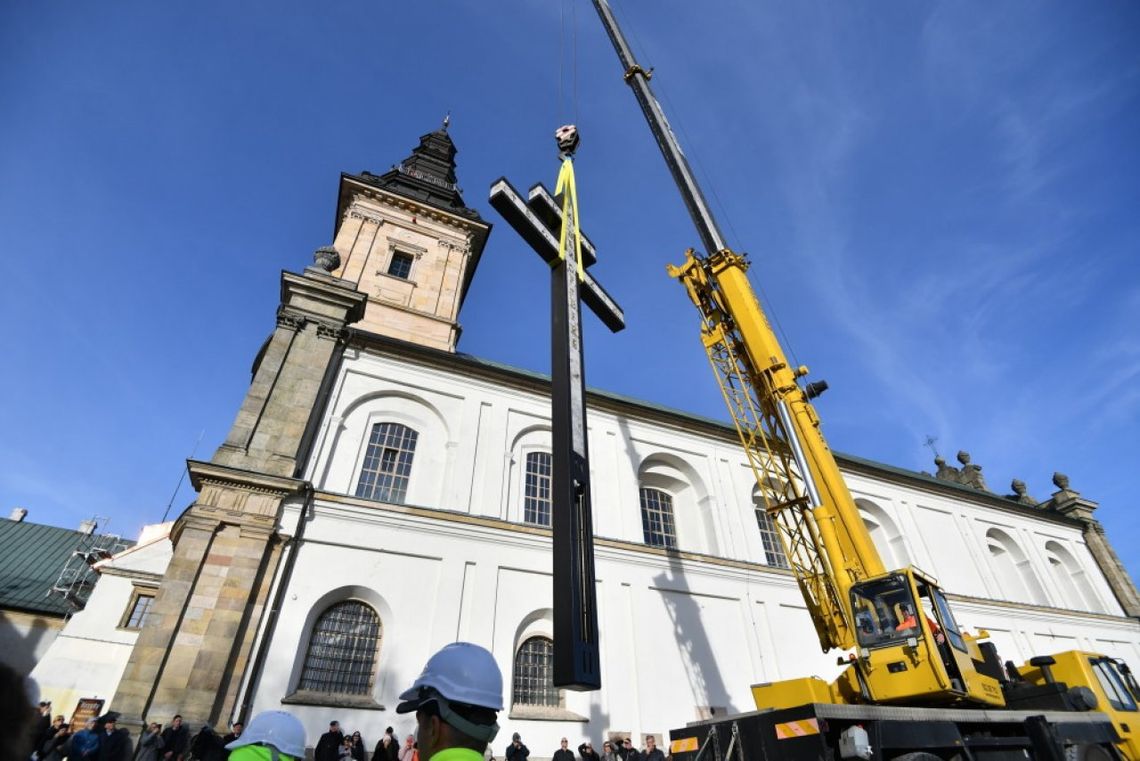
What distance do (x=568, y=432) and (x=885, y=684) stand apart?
6231mm

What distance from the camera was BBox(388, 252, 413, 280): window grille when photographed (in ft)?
81.6

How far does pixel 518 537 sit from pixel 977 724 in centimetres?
968

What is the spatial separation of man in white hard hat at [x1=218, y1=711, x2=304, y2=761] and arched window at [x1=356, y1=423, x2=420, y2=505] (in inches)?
429

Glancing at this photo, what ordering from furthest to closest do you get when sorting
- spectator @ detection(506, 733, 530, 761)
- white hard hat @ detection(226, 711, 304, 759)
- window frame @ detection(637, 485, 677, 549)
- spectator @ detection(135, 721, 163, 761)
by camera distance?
1. window frame @ detection(637, 485, 677, 549)
2. spectator @ detection(506, 733, 530, 761)
3. spectator @ detection(135, 721, 163, 761)
4. white hard hat @ detection(226, 711, 304, 759)

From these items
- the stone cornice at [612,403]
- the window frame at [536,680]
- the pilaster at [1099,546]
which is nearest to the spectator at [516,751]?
the window frame at [536,680]

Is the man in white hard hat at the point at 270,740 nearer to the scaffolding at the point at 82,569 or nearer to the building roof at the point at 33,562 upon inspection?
the scaffolding at the point at 82,569

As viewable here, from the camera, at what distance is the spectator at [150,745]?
8242 millimetres

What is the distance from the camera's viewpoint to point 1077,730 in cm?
739

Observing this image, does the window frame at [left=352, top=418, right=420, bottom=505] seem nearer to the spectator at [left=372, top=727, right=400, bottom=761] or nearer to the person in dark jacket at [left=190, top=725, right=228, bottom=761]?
the spectator at [left=372, top=727, right=400, bottom=761]

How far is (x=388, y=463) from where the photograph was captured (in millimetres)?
14852

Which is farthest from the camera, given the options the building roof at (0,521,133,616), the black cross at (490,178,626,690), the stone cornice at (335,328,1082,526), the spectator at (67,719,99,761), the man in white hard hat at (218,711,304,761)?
the building roof at (0,521,133,616)

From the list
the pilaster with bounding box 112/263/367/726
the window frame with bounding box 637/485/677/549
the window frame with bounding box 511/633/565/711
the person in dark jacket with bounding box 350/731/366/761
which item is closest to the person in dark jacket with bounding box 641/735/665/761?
the window frame with bounding box 511/633/565/711

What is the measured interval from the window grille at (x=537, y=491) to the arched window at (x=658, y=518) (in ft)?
10.8

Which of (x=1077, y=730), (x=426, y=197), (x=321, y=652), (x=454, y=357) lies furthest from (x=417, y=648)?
(x=426, y=197)
